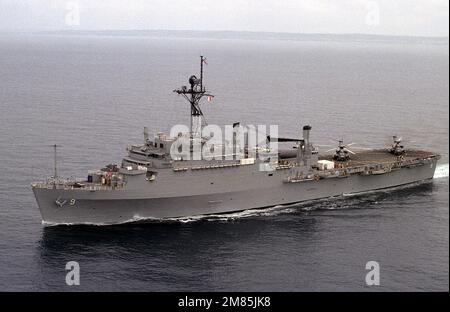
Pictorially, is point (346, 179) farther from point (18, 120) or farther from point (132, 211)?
point (18, 120)

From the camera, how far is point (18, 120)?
245ft

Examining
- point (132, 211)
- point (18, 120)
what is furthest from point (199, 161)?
point (18, 120)

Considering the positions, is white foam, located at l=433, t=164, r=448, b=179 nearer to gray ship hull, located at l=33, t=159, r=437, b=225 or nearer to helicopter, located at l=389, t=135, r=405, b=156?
helicopter, located at l=389, t=135, r=405, b=156

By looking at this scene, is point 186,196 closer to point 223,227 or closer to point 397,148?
point 223,227

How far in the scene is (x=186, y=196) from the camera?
45875 mm

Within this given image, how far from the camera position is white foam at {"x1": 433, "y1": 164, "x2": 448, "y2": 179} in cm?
6103

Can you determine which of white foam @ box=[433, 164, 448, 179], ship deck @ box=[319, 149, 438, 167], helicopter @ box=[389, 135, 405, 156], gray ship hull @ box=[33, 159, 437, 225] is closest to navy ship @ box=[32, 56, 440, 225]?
gray ship hull @ box=[33, 159, 437, 225]

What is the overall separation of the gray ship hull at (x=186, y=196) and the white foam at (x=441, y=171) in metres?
11.9

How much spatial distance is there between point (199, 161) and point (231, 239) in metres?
6.53

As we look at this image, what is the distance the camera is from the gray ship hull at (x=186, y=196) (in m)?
43.4

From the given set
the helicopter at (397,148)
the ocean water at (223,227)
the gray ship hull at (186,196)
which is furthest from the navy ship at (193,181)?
the helicopter at (397,148)

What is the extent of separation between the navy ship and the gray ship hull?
0.06 m
